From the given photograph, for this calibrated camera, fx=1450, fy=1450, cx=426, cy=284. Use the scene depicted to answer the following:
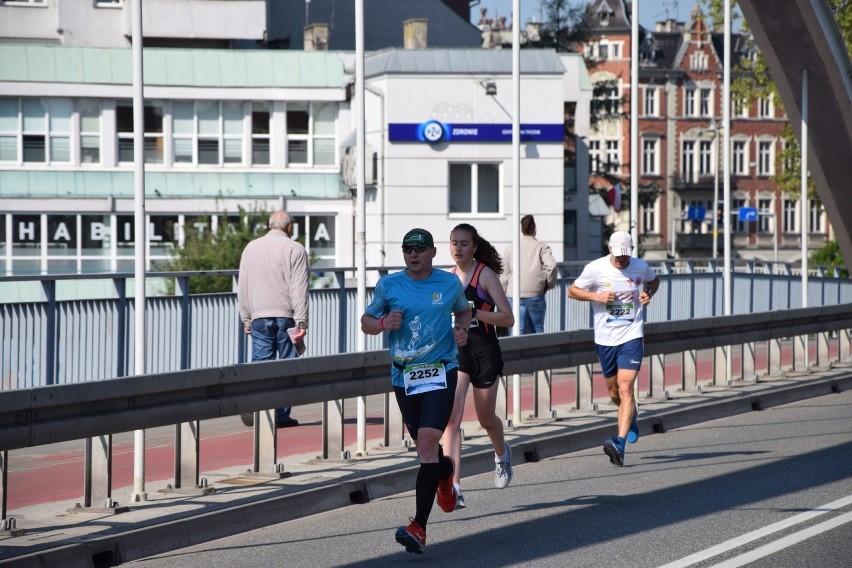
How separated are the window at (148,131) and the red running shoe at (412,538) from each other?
36408 millimetres

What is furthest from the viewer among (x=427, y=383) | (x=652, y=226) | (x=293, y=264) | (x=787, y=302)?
(x=652, y=226)

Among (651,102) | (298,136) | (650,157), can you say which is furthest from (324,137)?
(651,102)

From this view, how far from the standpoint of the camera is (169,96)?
42.8m

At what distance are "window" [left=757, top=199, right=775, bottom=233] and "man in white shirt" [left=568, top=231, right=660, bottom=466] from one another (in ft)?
298

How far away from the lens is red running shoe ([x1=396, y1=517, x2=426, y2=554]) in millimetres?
7609

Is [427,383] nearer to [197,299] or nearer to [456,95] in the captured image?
[197,299]

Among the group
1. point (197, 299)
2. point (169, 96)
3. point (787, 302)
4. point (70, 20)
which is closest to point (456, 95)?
point (169, 96)

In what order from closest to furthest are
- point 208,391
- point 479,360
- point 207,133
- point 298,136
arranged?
point 208,391
point 479,360
point 207,133
point 298,136

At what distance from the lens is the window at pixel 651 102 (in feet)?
339

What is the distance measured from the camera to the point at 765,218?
10175 centimetres

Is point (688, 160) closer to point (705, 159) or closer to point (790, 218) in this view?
point (705, 159)

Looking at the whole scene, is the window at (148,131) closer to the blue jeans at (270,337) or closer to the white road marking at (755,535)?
the blue jeans at (270,337)

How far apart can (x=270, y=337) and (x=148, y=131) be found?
3128 centimetres

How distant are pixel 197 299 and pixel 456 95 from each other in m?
28.3
